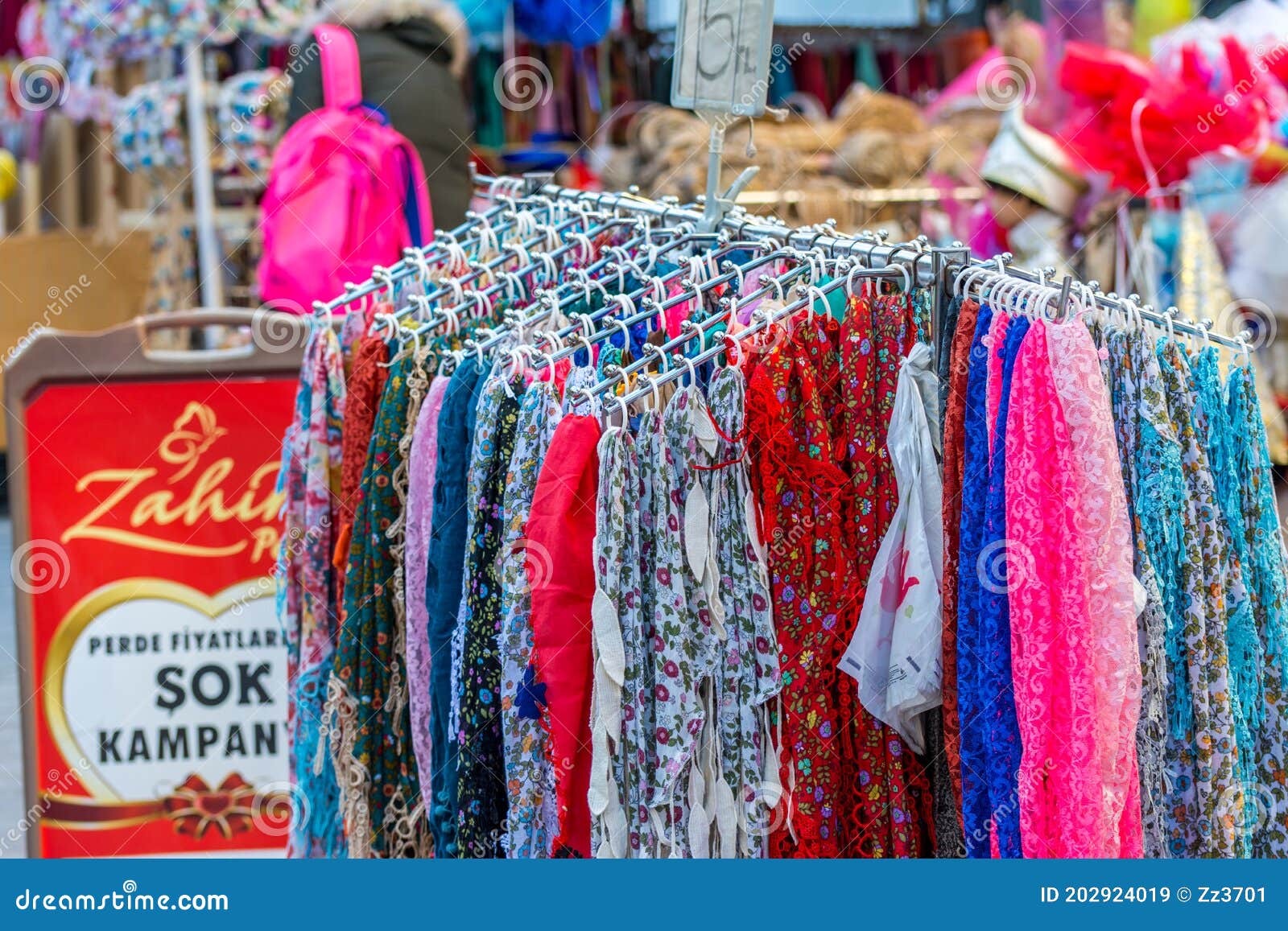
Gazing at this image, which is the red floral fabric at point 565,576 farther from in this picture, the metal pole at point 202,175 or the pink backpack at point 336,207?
the metal pole at point 202,175

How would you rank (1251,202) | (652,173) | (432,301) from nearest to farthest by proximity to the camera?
(432,301)
(1251,202)
(652,173)

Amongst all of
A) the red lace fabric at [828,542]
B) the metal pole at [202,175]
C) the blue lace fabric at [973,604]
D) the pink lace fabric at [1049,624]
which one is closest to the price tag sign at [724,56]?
the red lace fabric at [828,542]

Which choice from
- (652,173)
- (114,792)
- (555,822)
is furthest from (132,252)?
(555,822)

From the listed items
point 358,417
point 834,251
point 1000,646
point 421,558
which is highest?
point 834,251

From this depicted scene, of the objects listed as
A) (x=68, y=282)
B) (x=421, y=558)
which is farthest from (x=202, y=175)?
(x=421, y=558)

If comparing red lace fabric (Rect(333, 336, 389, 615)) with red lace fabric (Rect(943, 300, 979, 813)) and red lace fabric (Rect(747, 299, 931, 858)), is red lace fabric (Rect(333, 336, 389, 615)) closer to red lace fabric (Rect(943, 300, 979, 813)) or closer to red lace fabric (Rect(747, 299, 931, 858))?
red lace fabric (Rect(747, 299, 931, 858))

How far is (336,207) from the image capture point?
4234mm

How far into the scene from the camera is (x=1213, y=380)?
1.96 meters

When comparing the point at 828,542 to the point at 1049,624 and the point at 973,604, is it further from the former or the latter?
the point at 1049,624

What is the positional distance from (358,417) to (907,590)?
3.47 feet

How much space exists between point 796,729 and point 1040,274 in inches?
27.4

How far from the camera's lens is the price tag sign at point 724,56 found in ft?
7.67

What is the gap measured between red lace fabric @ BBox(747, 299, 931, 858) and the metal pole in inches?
154

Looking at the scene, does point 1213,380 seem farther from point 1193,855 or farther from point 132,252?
point 132,252
